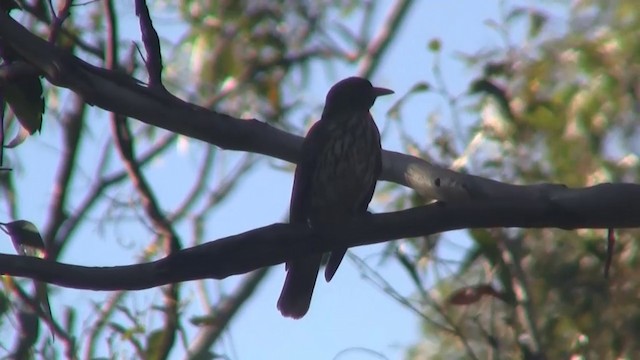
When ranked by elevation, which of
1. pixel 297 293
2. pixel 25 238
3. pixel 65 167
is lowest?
pixel 25 238

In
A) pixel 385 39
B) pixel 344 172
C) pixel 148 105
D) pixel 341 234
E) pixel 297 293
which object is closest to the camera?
pixel 341 234

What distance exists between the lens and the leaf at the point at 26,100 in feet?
11.2

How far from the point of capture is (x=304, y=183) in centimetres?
471

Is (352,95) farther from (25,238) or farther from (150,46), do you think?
(25,238)

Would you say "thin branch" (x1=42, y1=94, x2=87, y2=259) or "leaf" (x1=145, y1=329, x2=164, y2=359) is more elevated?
"thin branch" (x1=42, y1=94, x2=87, y2=259)

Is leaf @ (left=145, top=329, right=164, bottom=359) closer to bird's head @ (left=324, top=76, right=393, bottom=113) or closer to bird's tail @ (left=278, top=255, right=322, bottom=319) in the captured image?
bird's tail @ (left=278, top=255, right=322, bottom=319)

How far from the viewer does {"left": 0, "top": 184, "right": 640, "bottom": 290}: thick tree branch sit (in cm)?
292

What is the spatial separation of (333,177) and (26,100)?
1.67 meters

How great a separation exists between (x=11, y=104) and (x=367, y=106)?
2037 mm

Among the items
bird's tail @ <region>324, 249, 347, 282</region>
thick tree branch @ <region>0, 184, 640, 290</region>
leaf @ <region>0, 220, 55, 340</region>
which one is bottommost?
thick tree branch @ <region>0, 184, 640, 290</region>

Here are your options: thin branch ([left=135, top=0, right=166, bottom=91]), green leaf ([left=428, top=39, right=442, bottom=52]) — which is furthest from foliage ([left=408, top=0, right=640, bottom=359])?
thin branch ([left=135, top=0, right=166, bottom=91])

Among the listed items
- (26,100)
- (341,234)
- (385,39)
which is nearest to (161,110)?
(26,100)

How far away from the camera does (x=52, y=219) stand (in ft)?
20.0

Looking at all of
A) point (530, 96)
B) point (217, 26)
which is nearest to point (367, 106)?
point (530, 96)
